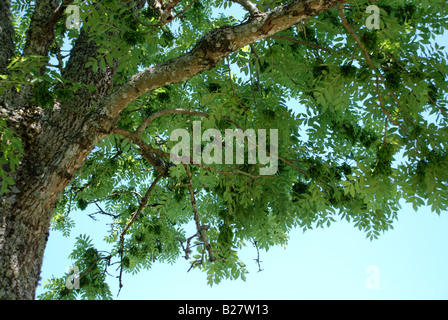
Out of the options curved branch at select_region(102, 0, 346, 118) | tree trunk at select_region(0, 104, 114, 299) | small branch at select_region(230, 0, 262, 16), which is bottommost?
tree trunk at select_region(0, 104, 114, 299)

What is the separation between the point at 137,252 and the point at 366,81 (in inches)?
163

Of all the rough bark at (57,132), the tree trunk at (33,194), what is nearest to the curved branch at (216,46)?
the rough bark at (57,132)

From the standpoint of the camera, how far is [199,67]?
282 centimetres

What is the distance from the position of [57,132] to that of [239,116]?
1662mm

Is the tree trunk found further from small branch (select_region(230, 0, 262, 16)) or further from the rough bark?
small branch (select_region(230, 0, 262, 16))

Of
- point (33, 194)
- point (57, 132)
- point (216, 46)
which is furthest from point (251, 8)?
point (33, 194)

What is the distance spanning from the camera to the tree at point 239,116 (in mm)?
2729

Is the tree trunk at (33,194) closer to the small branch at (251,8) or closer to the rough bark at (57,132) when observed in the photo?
the rough bark at (57,132)

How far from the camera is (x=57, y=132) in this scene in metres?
3.44

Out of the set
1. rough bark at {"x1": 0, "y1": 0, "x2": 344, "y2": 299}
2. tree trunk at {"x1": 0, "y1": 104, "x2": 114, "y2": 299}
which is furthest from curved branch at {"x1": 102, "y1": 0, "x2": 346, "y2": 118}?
tree trunk at {"x1": 0, "y1": 104, "x2": 114, "y2": 299}

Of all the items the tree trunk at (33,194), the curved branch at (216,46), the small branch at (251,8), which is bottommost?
the tree trunk at (33,194)

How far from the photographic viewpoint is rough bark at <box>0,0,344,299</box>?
104 inches
